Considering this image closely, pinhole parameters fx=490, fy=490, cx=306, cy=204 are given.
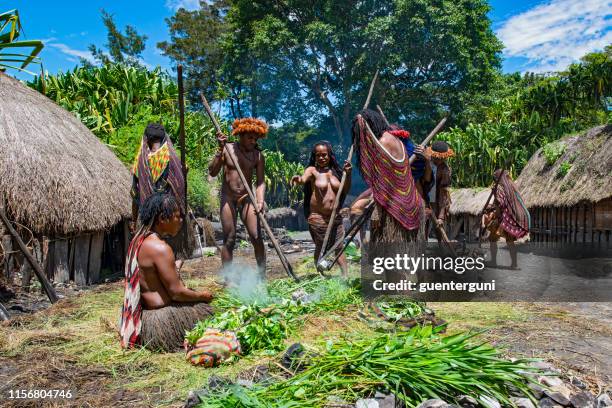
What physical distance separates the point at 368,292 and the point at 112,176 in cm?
505

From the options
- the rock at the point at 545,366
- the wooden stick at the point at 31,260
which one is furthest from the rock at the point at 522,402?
the wooden stick at the point at 31,260

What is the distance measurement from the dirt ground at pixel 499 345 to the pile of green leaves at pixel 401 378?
563 mm

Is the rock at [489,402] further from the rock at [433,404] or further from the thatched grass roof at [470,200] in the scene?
the thatched grass roof at [470,200]

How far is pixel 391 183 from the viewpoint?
15.3 ft

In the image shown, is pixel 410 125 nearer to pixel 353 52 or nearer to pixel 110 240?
pixel 353 52

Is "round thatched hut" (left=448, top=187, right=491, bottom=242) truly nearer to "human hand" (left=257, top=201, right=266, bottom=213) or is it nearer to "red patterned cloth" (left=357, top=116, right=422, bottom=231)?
"human hand" (left=257, top=201, right=266, bottom=213)

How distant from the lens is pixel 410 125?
960 inches

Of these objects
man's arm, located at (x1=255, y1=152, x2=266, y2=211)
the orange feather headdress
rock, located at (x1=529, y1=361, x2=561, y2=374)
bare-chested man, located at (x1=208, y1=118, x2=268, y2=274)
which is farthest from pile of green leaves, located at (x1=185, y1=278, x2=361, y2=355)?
the orange feather headdress

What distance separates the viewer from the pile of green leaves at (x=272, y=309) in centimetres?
353

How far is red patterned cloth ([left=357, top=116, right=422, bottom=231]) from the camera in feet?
15.2

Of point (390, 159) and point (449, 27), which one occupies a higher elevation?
point (449, 27)

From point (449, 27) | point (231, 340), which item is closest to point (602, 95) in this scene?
point (449, 27)

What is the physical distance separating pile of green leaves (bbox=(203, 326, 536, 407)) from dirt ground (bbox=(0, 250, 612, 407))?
56cm

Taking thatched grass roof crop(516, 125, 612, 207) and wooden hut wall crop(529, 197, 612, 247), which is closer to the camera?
thatched grass roof crop(516, 125, 612, 207)
